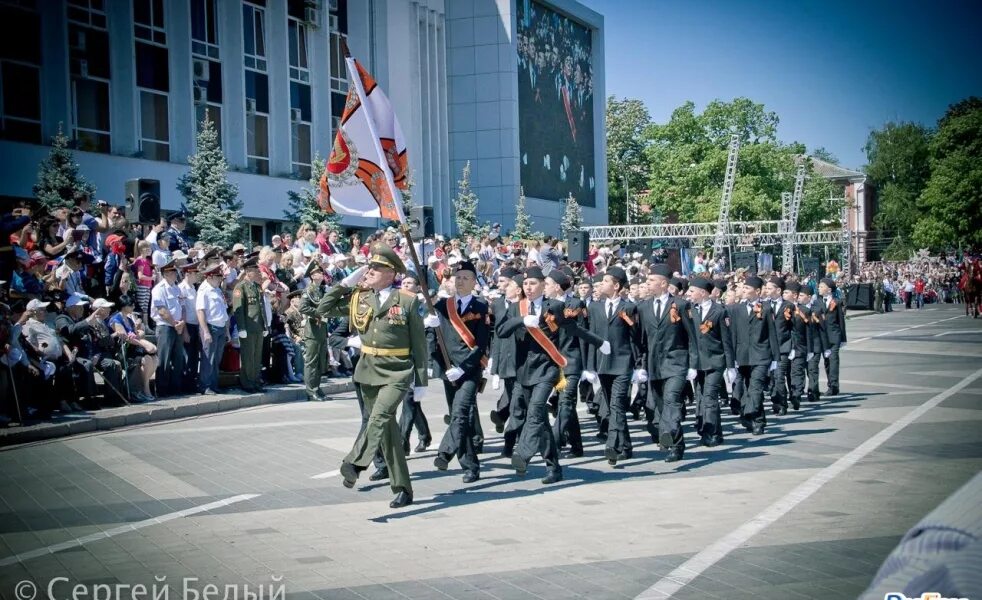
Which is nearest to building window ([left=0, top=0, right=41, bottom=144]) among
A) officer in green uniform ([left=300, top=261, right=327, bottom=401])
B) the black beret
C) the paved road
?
officer in green uniform ([left=300, top=261, right=327, bottom=401])

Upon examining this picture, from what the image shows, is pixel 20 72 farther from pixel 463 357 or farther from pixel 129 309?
pixel 463 357

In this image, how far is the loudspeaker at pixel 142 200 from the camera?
17688mm

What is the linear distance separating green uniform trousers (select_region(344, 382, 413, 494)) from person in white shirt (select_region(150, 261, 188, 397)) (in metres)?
7.89

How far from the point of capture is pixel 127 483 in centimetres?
978

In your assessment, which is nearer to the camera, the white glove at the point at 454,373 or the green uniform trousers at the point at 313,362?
the white glove at the point at 454,373

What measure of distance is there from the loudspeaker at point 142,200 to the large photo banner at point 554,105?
124 feet

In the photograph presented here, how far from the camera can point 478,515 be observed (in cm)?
836

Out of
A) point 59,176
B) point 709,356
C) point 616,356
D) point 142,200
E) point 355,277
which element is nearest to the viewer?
point 355,277

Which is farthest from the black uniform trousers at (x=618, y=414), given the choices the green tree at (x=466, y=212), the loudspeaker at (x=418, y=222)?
the green tree at (x=466, y=212)

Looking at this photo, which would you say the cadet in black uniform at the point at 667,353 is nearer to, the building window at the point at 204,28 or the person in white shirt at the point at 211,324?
the person in white shirt at the point at 211,324

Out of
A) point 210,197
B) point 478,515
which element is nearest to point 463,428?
point 478,515

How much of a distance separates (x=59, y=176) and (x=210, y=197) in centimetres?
454

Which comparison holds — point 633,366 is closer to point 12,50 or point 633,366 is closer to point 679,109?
point 12,50

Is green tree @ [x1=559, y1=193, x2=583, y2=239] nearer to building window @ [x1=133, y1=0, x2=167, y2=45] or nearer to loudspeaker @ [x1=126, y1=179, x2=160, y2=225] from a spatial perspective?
building window @ [x1=133, y1=0, x2=167, y2=45]
